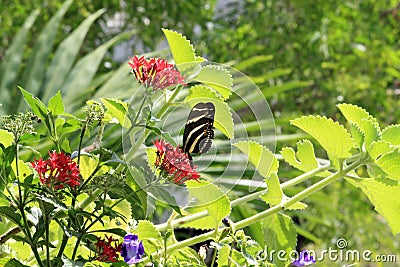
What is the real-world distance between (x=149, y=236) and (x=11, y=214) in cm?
9

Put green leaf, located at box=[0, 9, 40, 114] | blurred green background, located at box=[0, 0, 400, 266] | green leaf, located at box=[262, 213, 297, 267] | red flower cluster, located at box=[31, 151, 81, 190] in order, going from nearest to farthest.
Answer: red flower cluster, located at box=[31, 151, 81, 190] → green leaf, located at box=[262, 213, 297, 267] → green leaf, located at box=[0, 9, 40, 114] → blurred green background, located at box=[0, 0, 400, 266]

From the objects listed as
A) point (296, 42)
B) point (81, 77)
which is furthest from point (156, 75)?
point (296, 42)

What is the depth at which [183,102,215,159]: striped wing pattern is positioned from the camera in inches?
20.3

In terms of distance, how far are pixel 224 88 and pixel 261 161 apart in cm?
7

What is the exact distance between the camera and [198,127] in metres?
0.52

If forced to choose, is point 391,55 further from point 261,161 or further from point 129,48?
point 261,161

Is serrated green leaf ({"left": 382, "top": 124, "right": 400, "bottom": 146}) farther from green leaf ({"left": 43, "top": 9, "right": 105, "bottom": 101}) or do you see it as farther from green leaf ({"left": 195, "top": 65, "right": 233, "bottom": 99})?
green leaf ({"left": 43, "top": 9, "right": 105, "bottom": 101})

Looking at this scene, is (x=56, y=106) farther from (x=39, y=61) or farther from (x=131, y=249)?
(x=39, y=61)

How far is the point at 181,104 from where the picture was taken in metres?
0.51

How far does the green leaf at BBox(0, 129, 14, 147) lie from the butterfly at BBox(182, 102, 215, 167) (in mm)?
121

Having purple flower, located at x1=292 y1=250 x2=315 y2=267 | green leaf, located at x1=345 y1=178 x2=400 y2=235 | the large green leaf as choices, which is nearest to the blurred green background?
the large green leaf

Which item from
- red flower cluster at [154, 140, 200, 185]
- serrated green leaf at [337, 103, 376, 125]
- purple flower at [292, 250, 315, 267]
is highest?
red flower cluster at [154, 140, 200, 185]

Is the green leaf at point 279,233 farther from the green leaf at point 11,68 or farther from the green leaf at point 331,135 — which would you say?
the green leaf at point 11,68

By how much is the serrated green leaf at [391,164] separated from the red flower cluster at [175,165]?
0.13 meters
